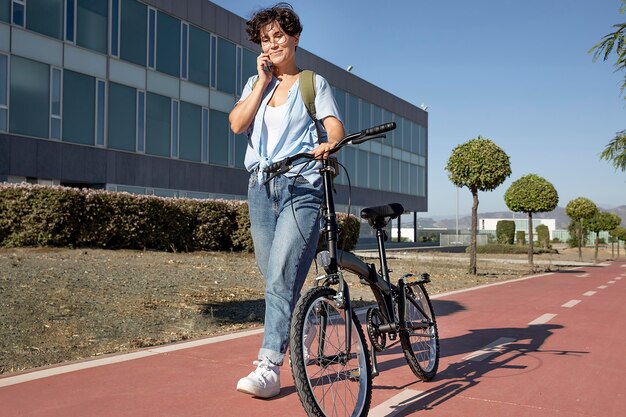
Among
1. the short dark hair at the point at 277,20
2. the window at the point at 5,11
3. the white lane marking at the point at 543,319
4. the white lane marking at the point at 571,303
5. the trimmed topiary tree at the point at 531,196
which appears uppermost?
the window at the point at 5,11

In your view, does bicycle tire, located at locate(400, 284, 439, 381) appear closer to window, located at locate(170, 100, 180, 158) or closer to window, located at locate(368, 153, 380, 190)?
window, located at locate(170, 100, 180, 158)

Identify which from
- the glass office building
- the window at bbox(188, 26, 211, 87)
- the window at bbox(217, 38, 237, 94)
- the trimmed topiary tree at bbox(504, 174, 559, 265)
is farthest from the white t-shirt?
the window at bbox(217, 38, 237, 94)

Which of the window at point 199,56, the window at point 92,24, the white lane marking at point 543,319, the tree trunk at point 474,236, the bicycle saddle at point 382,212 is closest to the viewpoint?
the bicycle saddle at point 382,212

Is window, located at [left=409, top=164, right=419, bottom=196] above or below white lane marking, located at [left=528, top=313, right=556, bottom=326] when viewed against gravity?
above

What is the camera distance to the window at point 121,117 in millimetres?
23203

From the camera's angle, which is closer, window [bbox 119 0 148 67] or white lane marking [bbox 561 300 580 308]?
white lane marking [bbox 561 300 580 308]

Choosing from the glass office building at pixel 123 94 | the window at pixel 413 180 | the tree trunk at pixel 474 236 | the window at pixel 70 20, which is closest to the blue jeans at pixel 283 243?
the tree trunk at pixel 474 236

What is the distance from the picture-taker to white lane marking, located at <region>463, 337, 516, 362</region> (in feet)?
17.6

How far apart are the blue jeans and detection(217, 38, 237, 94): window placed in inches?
1024

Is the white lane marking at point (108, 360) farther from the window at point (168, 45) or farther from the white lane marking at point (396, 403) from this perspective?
the window at point (168, 45)

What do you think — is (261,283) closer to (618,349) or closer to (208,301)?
(208,301)

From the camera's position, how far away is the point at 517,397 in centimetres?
409

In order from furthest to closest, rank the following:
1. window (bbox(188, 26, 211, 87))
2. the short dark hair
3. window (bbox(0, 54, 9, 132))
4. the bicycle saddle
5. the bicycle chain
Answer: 1. window (bbox(188, 26, 211, 87))
2. window (bbox(0, 54, 9, 132))
3. the bicycle saddle
4. the bicycle chain
5. the short dark hair

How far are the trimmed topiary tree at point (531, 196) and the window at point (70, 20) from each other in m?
17.8
